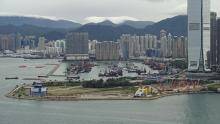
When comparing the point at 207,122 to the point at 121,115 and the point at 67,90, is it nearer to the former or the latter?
the point at 121,115

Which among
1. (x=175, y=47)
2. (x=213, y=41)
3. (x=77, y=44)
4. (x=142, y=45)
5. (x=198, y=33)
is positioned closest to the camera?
(x=198, y=33)

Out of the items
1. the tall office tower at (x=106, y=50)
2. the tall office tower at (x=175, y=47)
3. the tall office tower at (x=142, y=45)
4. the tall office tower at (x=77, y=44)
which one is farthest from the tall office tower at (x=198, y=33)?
the tall office tower at (x=142, y=45)

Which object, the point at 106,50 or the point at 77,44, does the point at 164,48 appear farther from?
the point at 77,44

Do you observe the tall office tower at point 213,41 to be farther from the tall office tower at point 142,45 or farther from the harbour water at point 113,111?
the tall office tower at point 142,45

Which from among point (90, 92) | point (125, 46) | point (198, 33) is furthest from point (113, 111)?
point (125, 46)

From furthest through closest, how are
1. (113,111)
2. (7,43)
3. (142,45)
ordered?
1. (7,43)
2. (142,45)
3. (113,111)

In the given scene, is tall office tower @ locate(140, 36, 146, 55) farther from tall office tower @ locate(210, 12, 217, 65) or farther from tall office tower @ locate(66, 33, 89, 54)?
tall office tower @ locate(210, 12, 217, 65)
